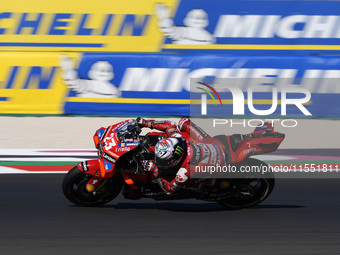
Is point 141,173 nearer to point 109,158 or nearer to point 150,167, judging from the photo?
point 150,167

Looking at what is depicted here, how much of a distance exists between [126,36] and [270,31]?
2.97 m

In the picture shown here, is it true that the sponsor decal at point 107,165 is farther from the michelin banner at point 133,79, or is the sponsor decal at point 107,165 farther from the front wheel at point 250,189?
A: the michelin banner at point 133,79

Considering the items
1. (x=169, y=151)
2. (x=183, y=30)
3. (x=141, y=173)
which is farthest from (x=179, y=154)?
(x=183, y=30)

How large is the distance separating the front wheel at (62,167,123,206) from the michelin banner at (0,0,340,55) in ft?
21.1

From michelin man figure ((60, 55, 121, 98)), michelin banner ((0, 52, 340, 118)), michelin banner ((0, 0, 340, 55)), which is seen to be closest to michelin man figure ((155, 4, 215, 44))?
michelin banner ((0, 0, 340, 55))

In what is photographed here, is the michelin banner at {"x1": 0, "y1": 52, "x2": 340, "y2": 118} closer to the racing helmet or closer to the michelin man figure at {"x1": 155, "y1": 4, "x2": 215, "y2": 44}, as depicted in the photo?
the michelin man figure at {"x1": 155, "y1": 4, "x2": 215, "y2": 44}

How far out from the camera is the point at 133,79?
12758mm

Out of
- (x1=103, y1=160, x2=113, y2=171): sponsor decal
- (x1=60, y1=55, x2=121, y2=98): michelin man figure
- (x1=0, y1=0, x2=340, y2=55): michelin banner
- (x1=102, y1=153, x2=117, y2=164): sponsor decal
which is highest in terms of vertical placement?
(x1=0, y1=0, x2=340, y2=55): michelin banner

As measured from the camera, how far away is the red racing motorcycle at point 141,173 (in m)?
6.66

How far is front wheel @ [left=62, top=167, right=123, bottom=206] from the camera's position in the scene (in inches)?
268

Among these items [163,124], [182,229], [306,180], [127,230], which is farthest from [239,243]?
[306,180]

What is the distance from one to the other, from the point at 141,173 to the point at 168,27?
6809 mm

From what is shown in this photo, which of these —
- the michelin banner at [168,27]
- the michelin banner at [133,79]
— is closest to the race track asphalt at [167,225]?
the michelin banner at [133,79]

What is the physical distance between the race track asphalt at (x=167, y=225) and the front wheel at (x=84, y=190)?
0.35ft
